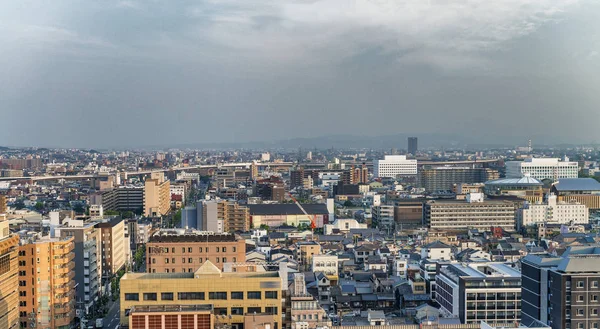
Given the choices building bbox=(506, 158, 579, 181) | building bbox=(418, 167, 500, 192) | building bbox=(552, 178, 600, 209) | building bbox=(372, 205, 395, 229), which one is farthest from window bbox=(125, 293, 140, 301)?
building bbox=(506, 158, 579, 181)

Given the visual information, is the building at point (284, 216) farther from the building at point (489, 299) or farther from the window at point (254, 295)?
the window at point (254, 295)

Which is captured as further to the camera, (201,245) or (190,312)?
(201,245)

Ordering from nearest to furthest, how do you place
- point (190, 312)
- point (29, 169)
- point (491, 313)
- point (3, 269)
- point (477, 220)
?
1. point (190, 312)
2. point (3, 269)
3. point (491, 313)
4. point (477, 220)
5. point (29, 169)

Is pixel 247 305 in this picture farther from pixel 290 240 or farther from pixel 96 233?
pixel 290 240

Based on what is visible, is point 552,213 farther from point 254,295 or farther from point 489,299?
point 254,295

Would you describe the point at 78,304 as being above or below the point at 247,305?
below

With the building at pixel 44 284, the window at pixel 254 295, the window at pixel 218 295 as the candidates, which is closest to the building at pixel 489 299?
the window at pixel 254 295

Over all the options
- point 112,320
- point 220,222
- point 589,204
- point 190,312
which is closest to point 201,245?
point 112,320

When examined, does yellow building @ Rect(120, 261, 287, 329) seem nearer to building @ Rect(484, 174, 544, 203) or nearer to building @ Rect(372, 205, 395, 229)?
building @ Rect(372, 205, 395, 229)
